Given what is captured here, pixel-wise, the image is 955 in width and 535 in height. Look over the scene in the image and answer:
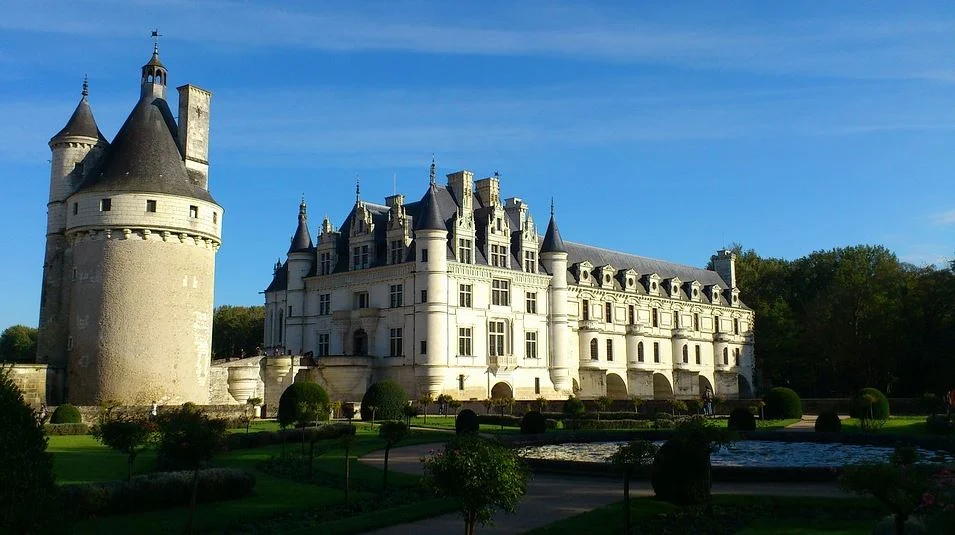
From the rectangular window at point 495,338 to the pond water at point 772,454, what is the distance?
74.3 ft

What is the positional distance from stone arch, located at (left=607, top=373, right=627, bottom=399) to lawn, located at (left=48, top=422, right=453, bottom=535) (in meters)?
37.6

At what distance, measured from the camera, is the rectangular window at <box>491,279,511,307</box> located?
4807 cm

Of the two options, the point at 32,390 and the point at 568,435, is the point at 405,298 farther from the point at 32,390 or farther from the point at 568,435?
the point at 568,435

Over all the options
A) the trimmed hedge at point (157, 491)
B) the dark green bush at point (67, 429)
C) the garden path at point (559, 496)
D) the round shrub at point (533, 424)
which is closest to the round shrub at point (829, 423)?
the round shrub at point (533, 424)

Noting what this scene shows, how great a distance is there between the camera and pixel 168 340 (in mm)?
35344

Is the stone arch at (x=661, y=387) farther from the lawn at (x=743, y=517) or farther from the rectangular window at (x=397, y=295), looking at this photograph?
the lawn at (x=743, y=517)

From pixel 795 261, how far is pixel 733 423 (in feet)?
166

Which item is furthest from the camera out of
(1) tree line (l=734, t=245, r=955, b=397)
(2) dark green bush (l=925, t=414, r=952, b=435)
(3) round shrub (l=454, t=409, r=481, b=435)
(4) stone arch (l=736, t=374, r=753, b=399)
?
(4) stone arch (l=736, t=374, r=753, b=399)

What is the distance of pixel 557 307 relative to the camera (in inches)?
2020

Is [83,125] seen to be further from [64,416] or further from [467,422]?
[467,422]

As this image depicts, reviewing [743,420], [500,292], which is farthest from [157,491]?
[500,292]

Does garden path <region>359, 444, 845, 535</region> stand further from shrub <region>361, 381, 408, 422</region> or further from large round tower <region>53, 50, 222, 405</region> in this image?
large round tower <region>53, 50, 222, 405</region>

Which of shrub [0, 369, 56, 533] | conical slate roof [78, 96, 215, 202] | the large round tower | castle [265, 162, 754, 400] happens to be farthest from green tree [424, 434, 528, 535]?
castle [265, 162, 754, 400]

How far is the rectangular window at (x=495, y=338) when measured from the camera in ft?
156
